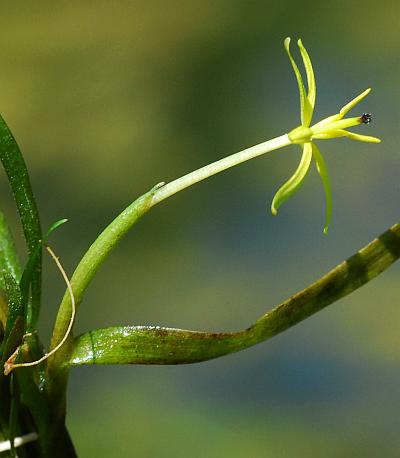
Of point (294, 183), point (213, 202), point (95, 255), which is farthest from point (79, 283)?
point (213, 202)

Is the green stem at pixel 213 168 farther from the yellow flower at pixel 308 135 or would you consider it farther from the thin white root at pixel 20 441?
the thin white root at pixel 20 441

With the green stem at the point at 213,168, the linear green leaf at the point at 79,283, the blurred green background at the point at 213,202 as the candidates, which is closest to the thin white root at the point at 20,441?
the linear green leaf at the point at 79,283

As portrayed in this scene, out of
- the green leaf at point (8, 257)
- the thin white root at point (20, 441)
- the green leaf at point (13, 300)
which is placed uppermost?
the green leaf at point (8, 257)

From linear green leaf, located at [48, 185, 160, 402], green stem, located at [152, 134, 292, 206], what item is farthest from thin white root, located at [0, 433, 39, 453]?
green stem, located at [152, 134, 292, 206]

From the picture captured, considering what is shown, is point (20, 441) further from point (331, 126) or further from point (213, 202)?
point (213, 202)

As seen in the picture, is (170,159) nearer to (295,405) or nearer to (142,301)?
(142,301)

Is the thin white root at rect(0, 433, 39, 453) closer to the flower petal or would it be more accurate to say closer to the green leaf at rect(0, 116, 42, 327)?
the green leaf at rect(0, 116, 42, 327)

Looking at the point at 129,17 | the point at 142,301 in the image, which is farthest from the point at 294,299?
the point at 129,17
